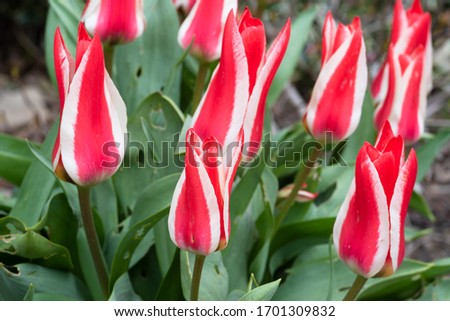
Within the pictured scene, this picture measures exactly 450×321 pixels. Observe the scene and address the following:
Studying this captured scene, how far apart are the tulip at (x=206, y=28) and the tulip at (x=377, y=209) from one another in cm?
34

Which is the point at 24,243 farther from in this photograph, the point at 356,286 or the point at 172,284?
the point at 356,286

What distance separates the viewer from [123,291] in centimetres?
100

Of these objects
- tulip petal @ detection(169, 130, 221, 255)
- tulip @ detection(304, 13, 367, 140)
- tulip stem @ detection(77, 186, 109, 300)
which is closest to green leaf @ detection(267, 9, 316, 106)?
tulip @ detection(304, 13, 367, 140)

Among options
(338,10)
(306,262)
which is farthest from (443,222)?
(306,262)

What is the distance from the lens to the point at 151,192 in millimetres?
1002

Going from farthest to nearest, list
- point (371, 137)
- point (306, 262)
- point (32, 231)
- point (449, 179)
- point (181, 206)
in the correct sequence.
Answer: point (449, 179), point (371, 137), point (306, 262), point (32, 231), point (181, 206)

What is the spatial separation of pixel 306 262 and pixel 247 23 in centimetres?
50

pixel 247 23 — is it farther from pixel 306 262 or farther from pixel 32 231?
pixel 306 262

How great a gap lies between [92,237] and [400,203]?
42 centimetres

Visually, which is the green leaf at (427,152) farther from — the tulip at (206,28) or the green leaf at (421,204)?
the tulip at (206,28)

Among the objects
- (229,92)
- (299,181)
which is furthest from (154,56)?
(229,92)

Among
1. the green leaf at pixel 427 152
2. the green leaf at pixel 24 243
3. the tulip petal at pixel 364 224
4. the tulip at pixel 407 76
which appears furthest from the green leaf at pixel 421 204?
the green leaf at pixel 24 243

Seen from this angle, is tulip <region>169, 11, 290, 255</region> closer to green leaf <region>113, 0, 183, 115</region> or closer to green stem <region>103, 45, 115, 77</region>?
green stem <region>103, 45, 115, 77</region>

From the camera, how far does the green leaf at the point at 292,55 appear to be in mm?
1459
